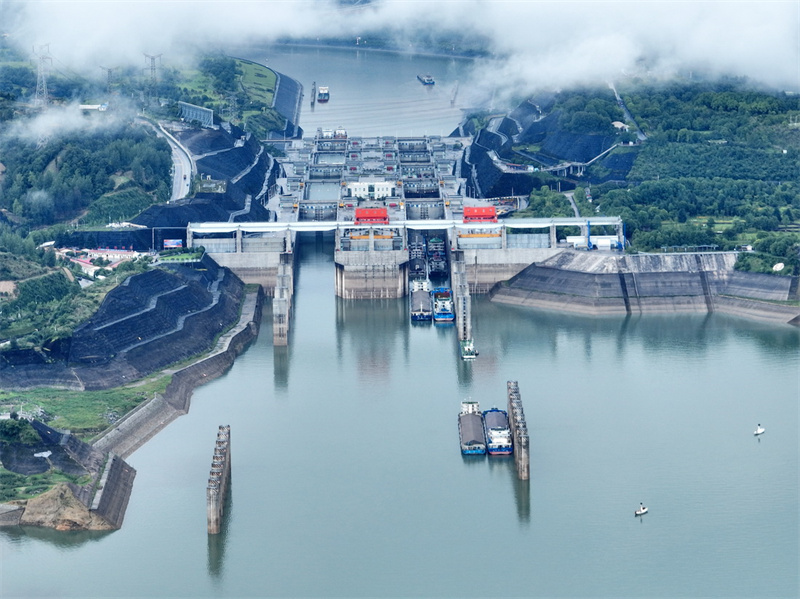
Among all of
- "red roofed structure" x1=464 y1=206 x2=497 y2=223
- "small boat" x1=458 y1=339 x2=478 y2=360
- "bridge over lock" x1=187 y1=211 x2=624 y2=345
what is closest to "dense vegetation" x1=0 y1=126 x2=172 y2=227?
"bridge over lock" x1=187 y1=211 x2=624 y2=345

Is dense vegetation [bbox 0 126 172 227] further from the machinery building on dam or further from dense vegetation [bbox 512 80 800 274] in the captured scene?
dense vegetation [bbox 512 80 800 274]

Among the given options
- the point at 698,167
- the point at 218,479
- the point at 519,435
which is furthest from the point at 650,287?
the point at 218,479

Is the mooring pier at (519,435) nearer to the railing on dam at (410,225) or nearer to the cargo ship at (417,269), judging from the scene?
the cargo ship at (417,269)

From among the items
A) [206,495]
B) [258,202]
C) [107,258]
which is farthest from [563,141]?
[206,495]

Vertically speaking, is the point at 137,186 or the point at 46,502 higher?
the point at 137,186

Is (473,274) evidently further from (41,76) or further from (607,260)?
(41,76)

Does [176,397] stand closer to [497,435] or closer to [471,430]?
[471,430]

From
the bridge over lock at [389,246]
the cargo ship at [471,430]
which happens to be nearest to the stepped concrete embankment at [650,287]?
the bridge over lock at [389,246]
